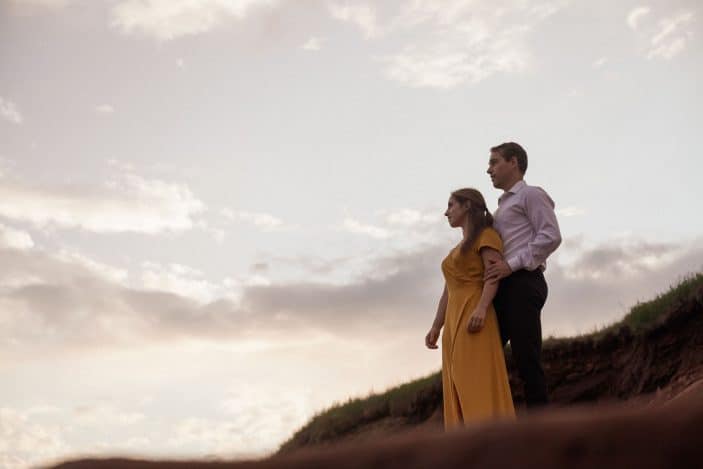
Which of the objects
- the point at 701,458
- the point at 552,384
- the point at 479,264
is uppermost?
the point at 479,264

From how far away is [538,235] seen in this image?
5980 millimetres

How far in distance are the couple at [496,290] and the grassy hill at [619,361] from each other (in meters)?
3.22

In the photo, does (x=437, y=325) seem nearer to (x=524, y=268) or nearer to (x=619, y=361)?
(x=524, y=268)

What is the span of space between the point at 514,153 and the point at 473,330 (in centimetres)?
134

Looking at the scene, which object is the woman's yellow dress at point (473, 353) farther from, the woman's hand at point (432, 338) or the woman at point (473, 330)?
the woman's hand at point (432, 338)

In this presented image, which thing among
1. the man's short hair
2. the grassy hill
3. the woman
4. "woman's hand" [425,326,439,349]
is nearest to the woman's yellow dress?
the woman

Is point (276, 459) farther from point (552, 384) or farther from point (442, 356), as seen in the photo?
point (552, 384)

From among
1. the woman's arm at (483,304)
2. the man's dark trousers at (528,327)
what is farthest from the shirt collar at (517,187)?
the man's dark trousers at (528,327)

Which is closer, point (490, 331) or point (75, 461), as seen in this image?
point (75, 461)

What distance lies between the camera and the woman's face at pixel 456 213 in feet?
21.2

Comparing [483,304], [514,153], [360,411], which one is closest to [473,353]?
[483,304]

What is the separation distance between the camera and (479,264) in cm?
627

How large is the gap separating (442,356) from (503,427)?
6.07 metres

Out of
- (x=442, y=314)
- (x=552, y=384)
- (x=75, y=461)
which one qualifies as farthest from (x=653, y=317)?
(x=75, y=461)
